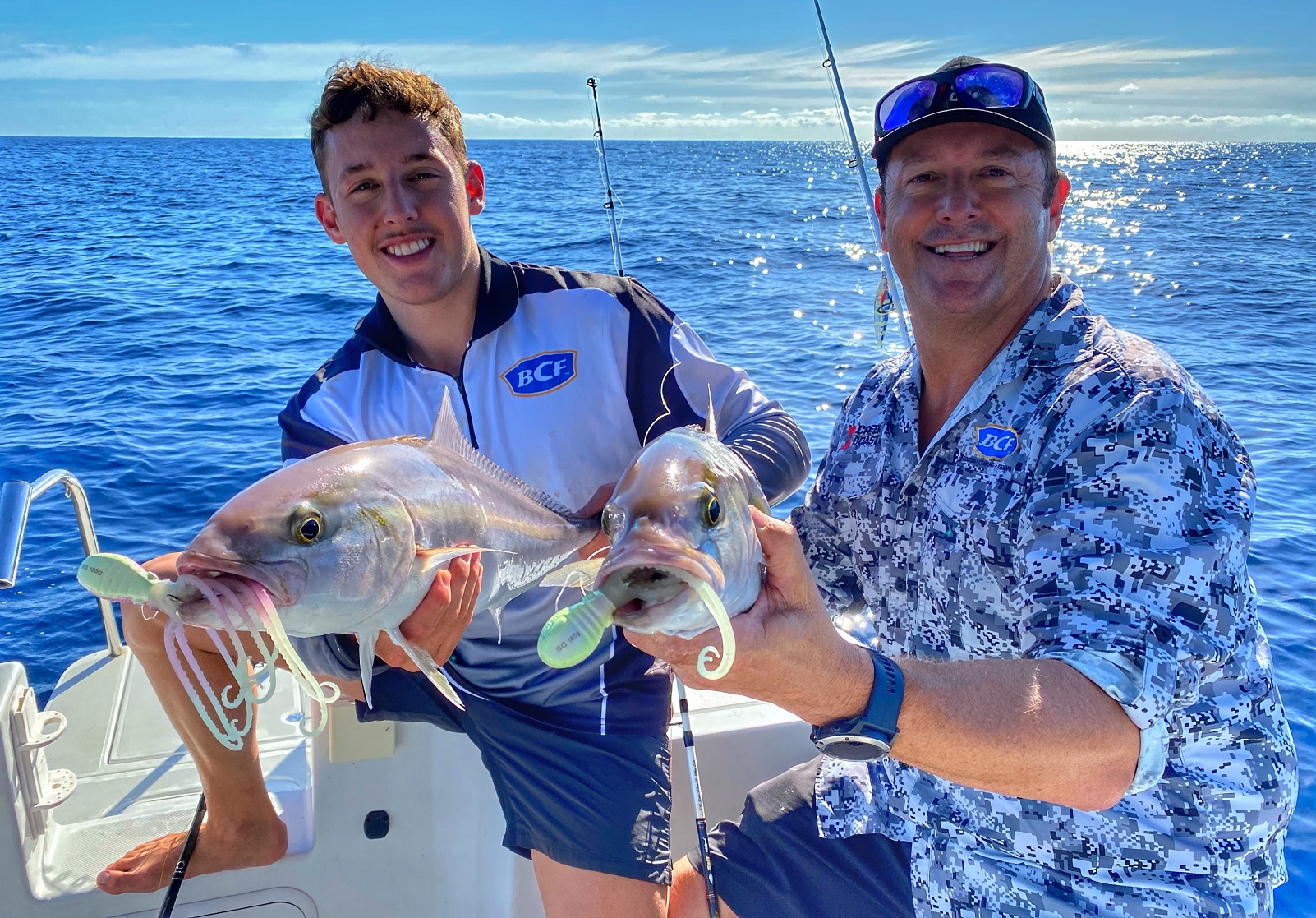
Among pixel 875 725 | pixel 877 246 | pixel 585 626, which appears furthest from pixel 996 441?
pixel 877 246

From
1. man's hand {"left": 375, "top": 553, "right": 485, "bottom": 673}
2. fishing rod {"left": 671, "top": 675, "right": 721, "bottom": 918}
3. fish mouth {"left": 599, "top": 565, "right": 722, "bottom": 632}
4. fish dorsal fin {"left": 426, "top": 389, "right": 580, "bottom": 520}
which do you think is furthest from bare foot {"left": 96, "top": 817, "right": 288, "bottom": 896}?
fish mouth {"left": 599, "top": 565, "right": 722, "bottom": 632}

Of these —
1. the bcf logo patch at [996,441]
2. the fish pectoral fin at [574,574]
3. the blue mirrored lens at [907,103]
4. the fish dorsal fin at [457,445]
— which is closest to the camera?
the fish pectoral fin at [574,574]

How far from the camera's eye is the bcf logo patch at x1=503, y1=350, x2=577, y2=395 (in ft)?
9.30

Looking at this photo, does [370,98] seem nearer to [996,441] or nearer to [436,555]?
[436,555]

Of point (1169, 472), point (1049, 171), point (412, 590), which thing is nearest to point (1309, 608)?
point (1049, 171)

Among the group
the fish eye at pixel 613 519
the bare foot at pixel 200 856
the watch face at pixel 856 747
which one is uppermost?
the fish eye at pixel 613 519

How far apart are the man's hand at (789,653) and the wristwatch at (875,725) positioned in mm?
15

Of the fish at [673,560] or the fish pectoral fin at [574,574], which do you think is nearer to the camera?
the fish at [673,560]

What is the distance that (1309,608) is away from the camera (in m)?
5.58

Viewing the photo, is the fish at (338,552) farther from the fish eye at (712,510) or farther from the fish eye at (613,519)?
the fish eye at (712,510)

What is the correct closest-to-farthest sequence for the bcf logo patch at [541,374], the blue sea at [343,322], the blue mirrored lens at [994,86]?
the blue mirrored lens at [994,86] < the bcf logo patch at [541,374] < the blue sea at [343,322]

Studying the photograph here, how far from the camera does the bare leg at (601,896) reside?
99.9 inches

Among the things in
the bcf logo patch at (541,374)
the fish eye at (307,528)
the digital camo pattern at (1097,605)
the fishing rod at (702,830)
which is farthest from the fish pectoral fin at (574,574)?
the bcf logo patch at (541,374)

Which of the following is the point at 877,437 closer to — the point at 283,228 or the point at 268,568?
the point at 268,568
